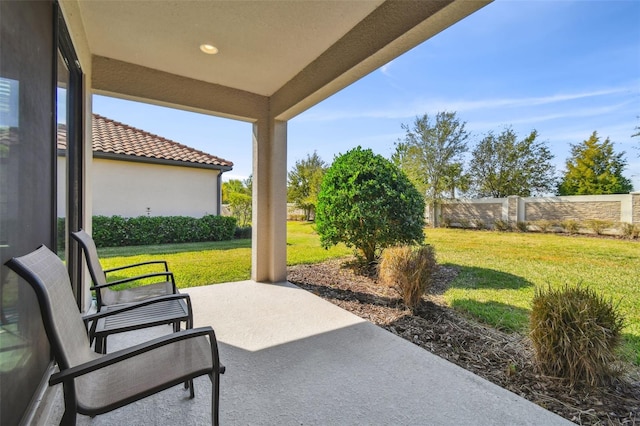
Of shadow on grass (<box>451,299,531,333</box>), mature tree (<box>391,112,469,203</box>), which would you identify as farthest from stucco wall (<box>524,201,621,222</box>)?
mature tree (<box>391,112,469,203</box>)

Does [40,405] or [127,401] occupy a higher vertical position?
[127,401]

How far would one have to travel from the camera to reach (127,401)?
3.96 ft

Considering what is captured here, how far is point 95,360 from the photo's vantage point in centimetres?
111

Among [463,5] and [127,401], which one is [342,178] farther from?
[127,401]

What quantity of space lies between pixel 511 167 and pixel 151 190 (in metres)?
11.3

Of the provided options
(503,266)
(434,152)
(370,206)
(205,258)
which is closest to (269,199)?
(370,206)

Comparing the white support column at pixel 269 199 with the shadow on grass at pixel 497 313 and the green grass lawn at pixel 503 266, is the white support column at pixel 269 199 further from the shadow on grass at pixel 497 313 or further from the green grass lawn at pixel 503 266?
the shadow on grass at pixel 497 313

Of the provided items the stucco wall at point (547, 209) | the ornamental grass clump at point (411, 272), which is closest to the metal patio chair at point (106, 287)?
the ornamental grass clump at point (411, 272)

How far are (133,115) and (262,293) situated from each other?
9.18 m

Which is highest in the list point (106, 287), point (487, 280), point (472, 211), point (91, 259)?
point (472, 211)

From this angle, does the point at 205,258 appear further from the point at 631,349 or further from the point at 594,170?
the point at 594,170

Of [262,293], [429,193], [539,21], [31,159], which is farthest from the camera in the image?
[429,193]

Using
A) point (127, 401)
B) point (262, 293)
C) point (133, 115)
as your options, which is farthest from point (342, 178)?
point (133, 115)

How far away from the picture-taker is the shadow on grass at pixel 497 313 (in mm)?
3148
